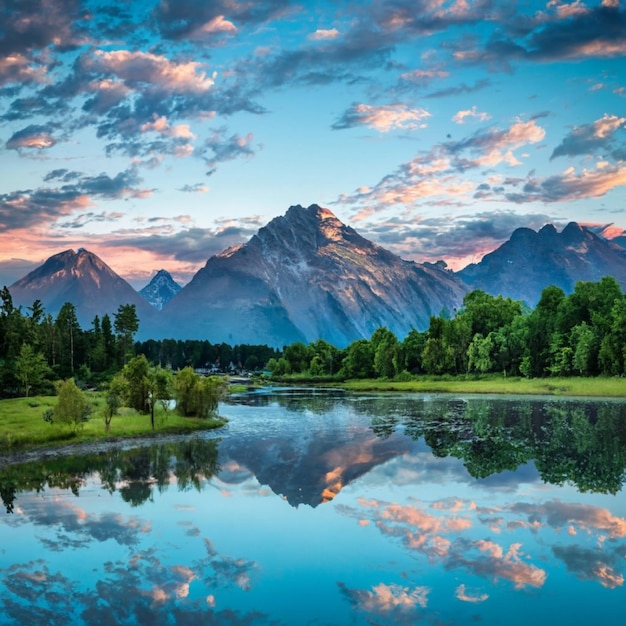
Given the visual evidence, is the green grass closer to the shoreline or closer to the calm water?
the shoreline

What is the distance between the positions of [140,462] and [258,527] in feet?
69.9

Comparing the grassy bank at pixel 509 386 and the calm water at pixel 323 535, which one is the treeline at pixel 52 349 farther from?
the grassy bank at pixel 509 386

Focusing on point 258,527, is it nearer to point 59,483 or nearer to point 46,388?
point 59,483

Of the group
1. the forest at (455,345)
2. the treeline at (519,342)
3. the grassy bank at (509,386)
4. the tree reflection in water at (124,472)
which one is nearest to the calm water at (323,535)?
the tree reflection in water at (124,472)

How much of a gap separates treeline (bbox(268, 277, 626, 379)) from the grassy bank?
4568 millimetres

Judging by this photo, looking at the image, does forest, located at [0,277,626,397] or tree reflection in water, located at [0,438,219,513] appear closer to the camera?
tree reflection in water, located at [0,438,219,513]

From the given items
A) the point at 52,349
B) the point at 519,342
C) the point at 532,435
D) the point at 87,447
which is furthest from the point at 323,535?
the point at 52,349

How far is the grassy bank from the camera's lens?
110 meters

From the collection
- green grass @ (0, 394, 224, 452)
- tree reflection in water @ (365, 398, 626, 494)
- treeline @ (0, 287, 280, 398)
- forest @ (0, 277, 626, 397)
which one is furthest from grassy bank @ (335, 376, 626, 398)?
green grass @ (0, 394, 224, 452)

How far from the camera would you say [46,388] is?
108062 mm

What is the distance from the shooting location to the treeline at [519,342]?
4818 inches

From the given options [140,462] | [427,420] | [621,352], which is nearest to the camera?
[140,462]

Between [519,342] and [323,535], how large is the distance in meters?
128

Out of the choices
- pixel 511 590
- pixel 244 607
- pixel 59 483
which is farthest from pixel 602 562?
pixel 59 483
